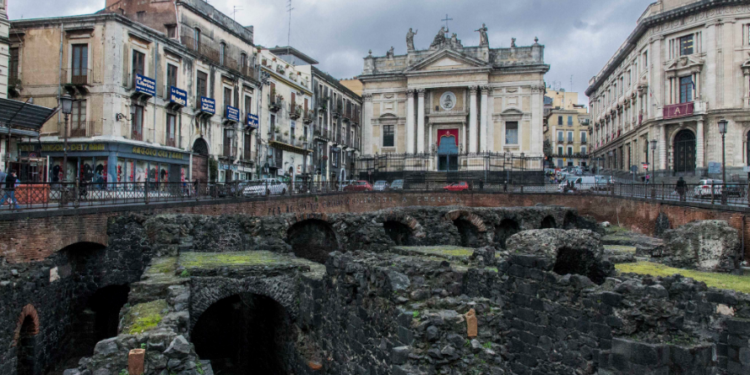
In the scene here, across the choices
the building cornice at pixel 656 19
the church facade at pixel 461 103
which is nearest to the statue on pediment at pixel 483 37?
Result: the church facade at pixel 461 103

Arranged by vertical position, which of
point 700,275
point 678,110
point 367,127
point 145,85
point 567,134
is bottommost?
point 700,275

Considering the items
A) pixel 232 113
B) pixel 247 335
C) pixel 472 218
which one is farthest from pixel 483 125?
pixel 247 335

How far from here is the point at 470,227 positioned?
23.9 meters

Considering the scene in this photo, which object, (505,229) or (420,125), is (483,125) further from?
(505,229)

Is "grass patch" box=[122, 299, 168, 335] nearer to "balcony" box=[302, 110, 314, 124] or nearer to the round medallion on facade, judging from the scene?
"balcony" box=[302, 110, 314, 124]

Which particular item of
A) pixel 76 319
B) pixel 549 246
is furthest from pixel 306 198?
pixel 549 246

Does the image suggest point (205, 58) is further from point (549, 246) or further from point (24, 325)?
point (549, 246)

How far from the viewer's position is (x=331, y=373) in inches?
420

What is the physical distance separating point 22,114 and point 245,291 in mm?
15851

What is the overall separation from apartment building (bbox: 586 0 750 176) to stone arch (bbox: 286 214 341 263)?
2999 centimetres

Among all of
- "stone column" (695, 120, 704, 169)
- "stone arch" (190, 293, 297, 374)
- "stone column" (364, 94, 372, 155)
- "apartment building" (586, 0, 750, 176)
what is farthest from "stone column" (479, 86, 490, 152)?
"stone arch" (190, 293, 297, 374)

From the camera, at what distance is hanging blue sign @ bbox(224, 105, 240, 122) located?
3775 centimetres

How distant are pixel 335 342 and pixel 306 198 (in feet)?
62.7

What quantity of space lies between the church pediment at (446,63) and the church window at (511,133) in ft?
19.3
